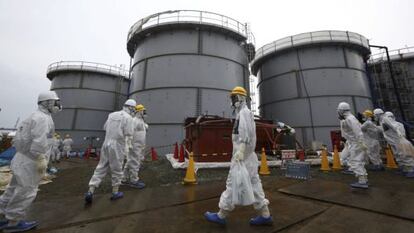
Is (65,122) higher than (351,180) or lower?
higher

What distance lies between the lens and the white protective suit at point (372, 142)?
22.2ft

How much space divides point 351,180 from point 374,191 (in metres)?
1.22

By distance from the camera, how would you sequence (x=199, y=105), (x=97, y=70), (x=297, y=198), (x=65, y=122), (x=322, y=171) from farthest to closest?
(x=97, y=70) < (x=65, y=122) < (x=199, y=105) < (x=322, y=171) < (x=297, y=198)

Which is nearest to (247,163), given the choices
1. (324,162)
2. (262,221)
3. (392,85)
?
(262,221)

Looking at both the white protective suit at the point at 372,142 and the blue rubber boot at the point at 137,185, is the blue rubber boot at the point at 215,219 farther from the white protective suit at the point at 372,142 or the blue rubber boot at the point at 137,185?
the white protective suit at the point at 372,142

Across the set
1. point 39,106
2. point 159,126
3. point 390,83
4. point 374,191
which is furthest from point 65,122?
point 390,83

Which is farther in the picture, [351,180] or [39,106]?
[351,180]

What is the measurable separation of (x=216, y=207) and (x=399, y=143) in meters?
5.98

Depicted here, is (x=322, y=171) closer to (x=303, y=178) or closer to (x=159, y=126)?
(x=303, y=178)

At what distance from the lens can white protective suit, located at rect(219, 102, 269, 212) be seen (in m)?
2.46

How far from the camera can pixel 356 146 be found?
456 centimetres

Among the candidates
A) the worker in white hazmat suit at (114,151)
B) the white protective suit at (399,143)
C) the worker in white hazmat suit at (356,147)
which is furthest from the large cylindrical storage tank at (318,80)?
the worker in white hazmat suit at (114,151)

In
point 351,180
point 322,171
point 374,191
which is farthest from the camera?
point 322,171

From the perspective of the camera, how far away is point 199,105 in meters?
13.0
